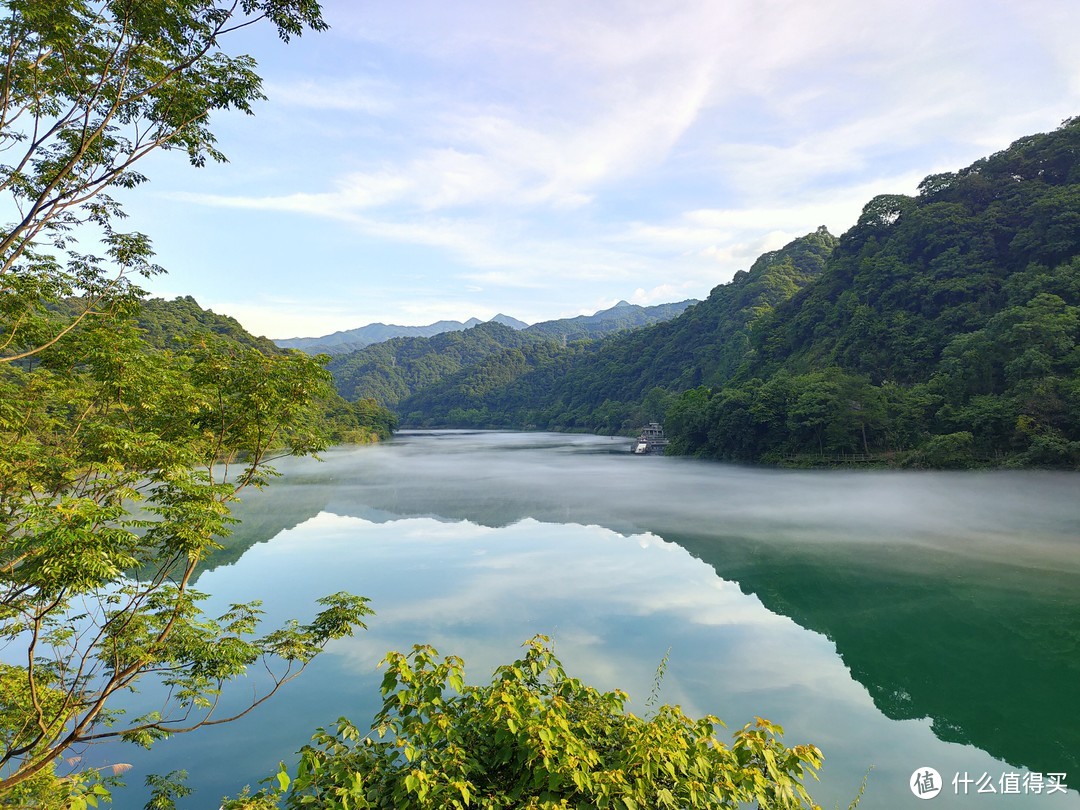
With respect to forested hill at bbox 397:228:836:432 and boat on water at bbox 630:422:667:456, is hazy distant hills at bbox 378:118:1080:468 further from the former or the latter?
forested hill at bbox 397:228:836:432

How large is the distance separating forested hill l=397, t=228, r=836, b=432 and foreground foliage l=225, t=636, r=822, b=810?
219ft

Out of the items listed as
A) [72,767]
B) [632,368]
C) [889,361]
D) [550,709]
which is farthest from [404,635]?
[632,368]

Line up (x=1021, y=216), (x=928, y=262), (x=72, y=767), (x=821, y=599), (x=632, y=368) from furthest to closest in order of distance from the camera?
1. (x=632, y=368)
2. (x=928, y=262)
3. (x=1021, y=216)
4. (x=821, y=599)
5. (x=72, y=767)

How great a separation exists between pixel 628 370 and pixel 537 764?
101157 millimetres

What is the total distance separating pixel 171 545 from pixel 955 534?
2264cm

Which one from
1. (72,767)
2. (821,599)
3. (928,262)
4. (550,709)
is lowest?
(821,599)

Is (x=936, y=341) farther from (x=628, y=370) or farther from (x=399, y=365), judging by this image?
(x=399, y=365)

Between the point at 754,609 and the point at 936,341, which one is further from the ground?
the point at 936,341

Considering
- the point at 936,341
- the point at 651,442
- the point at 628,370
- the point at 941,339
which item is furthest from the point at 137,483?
the point at 628,370

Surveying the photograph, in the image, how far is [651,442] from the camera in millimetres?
64562

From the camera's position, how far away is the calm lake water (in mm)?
7262

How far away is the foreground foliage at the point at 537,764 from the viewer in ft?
8.88

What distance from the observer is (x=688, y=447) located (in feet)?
176

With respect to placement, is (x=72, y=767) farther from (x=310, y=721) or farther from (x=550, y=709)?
(x=550, y=709)
